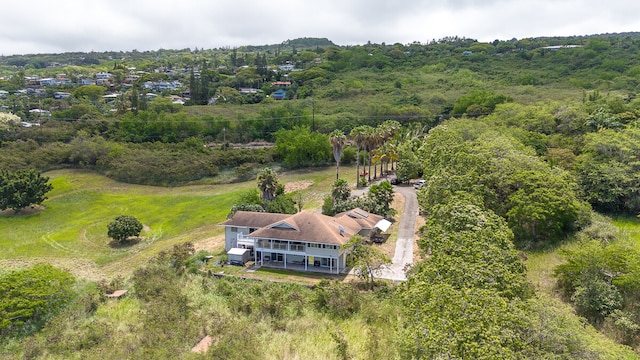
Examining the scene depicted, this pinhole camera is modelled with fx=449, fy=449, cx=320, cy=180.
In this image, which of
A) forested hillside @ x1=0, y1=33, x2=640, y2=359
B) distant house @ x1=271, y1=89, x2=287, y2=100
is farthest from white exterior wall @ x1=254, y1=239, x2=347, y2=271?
distant house @ x1=271, y1=89, x2=287, y2=100

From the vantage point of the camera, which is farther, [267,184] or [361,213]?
[267,184]

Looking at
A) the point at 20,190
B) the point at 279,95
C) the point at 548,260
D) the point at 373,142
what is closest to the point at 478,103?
the point at 373,142

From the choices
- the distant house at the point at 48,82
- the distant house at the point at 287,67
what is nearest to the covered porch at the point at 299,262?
the distant house at the point at 287,67

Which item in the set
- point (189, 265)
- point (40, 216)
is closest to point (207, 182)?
point (40, 216)

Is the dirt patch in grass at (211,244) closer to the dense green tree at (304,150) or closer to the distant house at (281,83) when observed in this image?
the dense green tree at (304,150)

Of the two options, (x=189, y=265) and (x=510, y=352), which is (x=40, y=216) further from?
(x=510, y=352)

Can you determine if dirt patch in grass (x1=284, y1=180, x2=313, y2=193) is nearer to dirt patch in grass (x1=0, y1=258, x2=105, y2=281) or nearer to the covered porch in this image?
the covered porch

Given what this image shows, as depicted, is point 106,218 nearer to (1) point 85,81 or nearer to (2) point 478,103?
(2) point 478,103
